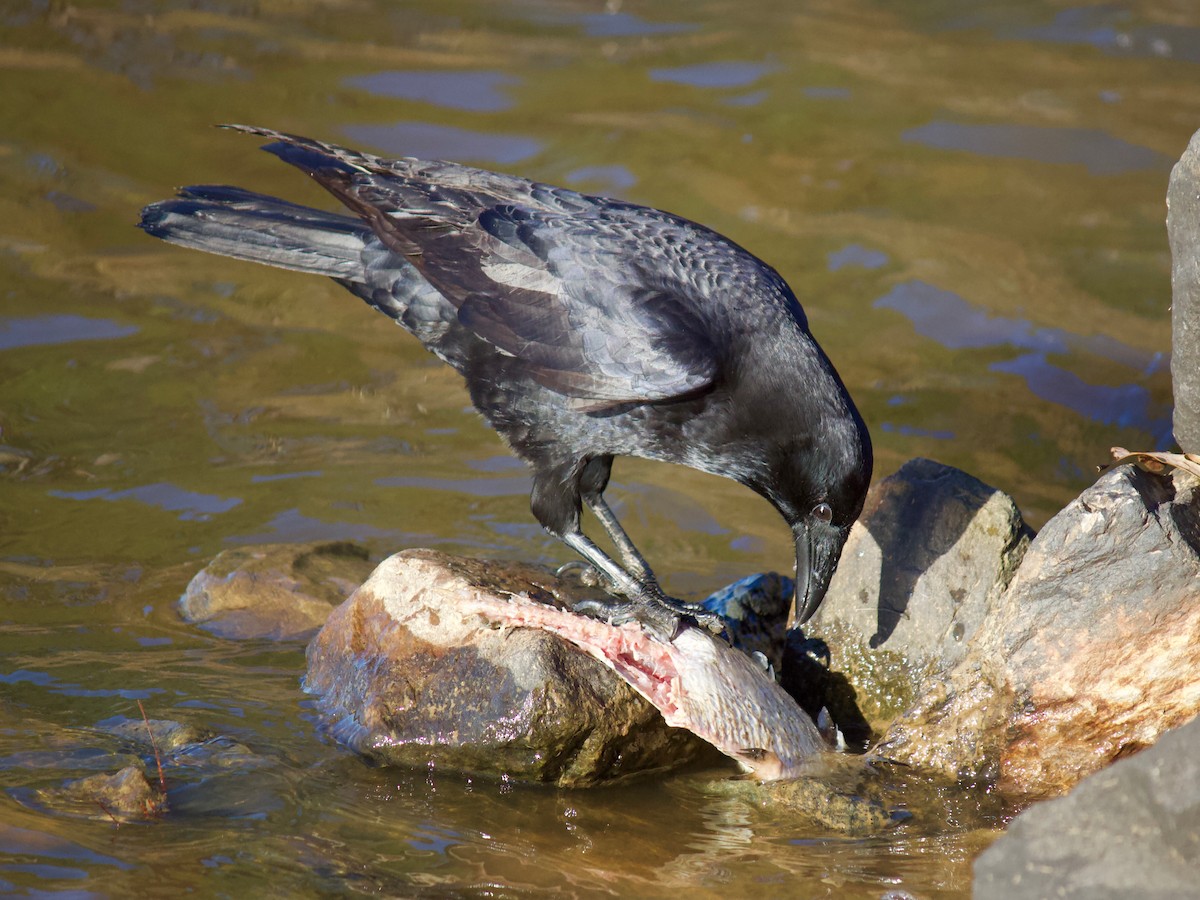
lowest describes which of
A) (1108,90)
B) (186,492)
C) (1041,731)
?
(186,492)

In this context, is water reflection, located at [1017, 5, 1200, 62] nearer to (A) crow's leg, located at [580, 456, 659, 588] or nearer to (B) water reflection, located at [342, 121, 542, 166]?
(B) water reflection, located at [342, 121, 542, 166]

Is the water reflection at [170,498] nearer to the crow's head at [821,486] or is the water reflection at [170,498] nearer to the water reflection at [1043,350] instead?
the crow's head at [821,486]

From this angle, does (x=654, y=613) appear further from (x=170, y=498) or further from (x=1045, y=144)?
(x=1045, y=144)

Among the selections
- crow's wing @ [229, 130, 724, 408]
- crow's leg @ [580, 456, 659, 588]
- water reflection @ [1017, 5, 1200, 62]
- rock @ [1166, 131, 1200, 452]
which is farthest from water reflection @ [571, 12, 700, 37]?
rock @ [1166, 131, 1200, 452]

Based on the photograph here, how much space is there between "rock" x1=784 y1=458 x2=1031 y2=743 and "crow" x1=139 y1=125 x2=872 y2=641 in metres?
0.22

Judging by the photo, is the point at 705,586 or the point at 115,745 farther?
the point at 705,586

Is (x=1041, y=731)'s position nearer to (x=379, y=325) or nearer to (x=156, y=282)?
(x=379, y=325)

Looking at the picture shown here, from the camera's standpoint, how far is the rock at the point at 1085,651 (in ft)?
13.6

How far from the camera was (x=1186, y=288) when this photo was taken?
4.44 m

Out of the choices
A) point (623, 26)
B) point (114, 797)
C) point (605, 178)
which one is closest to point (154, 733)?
point (114, 797)

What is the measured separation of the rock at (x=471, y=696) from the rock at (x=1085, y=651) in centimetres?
96

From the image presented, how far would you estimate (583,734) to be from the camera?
4.37 meters

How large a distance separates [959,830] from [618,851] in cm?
107

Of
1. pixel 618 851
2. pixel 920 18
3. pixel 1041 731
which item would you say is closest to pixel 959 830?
pixel 1041 731
